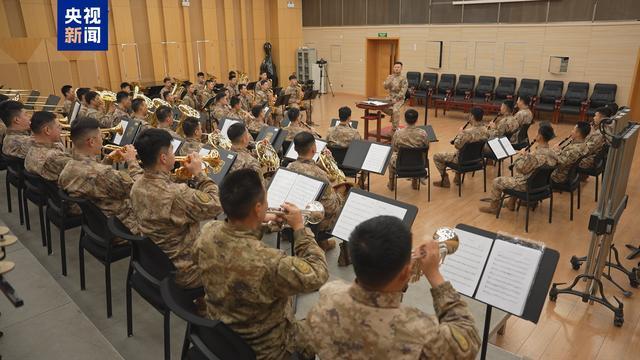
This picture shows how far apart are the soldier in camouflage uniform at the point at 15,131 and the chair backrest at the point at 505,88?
40.0ft

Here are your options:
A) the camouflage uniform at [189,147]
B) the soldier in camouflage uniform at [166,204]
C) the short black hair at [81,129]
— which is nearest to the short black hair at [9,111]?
the short black hair at [81,129]

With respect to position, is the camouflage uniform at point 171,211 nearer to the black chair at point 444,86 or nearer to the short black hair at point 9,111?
the short black hair at point 9,111

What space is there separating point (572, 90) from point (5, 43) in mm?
15589

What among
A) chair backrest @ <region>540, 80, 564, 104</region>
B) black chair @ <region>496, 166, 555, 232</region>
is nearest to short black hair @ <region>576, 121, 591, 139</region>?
black chair @ <region>496, 166, 555, 232</region>

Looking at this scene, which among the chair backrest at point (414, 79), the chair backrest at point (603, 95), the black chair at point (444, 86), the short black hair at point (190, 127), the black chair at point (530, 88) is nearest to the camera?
the short black hair at point (190, 127)

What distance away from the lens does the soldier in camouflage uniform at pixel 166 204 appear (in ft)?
10.5

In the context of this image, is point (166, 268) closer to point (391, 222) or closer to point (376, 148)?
point (391, 222)

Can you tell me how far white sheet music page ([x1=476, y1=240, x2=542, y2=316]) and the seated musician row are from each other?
9396mm

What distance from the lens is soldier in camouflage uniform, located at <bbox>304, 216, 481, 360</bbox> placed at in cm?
165

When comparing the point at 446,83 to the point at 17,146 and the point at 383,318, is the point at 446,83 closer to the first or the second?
the point at 17,146

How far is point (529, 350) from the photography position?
12.3 feet

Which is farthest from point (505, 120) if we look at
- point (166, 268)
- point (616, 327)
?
point (166, 268)

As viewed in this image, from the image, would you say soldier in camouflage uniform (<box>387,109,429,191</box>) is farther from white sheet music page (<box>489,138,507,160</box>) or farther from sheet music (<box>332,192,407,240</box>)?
sheet music (<box>332,192,407,240</box>)

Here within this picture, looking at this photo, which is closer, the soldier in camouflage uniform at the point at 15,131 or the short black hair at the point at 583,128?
the soldier in camouflage uniform at the point at 15,131
